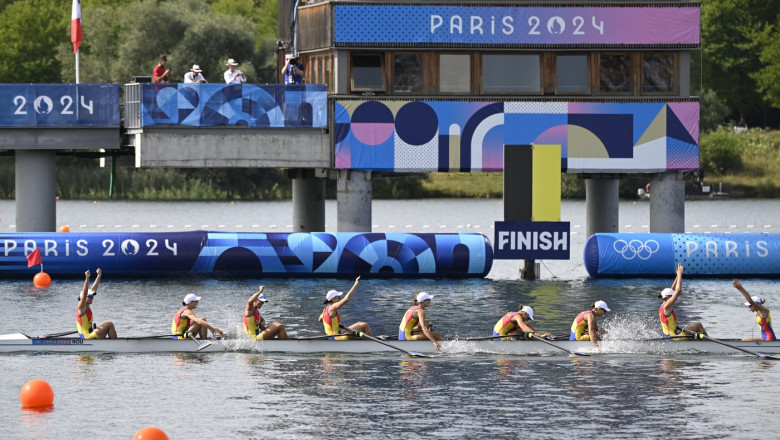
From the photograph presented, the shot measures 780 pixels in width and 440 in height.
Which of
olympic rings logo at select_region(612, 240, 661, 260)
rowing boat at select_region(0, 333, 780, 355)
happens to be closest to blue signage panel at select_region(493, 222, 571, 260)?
olympic rings logo at select_region(612, 240, 661, 260)

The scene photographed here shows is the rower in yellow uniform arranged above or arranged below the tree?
below

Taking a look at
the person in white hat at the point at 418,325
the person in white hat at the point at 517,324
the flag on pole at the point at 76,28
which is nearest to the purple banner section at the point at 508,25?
the flag on pole at the point at 76,28

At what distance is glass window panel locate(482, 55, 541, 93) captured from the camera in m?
53.4

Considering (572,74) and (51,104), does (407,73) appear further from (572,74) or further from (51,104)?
(51,104)

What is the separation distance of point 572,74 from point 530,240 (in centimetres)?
692

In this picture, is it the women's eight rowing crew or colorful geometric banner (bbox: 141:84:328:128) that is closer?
the women's eight rowing crew

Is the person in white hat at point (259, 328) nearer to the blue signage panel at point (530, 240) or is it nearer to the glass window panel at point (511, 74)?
the blue signage panel at point (530, 240)

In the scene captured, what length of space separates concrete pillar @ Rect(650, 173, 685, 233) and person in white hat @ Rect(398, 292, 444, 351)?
63.8 feet

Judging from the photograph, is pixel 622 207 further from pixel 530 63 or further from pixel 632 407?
pixel 632 407

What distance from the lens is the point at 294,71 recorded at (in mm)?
53906

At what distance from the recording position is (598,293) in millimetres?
49812

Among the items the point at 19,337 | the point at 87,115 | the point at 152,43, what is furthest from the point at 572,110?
the point at 152,43

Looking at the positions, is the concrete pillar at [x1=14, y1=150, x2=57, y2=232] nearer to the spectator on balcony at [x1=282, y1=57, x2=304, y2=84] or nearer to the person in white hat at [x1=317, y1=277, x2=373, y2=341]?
the spectator on balcony at [x1=282, y1=57, x2=304, y2=84]

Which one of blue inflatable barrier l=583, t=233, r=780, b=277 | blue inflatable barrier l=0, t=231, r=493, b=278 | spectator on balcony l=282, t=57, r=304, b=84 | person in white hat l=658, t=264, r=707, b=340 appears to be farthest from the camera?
spectator on balcony l=282, t=57, r=304, b=84
